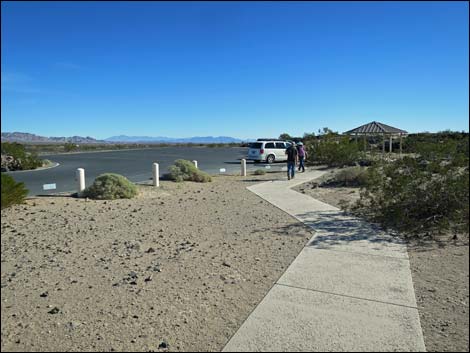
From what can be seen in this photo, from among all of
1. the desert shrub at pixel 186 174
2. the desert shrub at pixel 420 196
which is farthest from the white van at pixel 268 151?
the desert shrub at pixel 420 196

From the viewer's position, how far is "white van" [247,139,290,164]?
2874cm

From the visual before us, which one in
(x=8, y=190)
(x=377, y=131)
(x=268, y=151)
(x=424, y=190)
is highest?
(x=377, y=131)

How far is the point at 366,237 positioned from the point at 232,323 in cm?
384

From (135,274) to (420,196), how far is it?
18.1ft

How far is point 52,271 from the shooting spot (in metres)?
4.73

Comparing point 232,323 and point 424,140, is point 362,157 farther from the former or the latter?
point 232,323

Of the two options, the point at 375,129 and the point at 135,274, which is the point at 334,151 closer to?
the point at 375,129

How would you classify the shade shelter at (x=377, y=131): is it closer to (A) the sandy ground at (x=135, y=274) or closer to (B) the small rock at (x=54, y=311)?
(A) the sandy ground at (x=135, y=274)

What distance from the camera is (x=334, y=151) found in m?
23.6

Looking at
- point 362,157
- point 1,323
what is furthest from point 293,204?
point 362,157

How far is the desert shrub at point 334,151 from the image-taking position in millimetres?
22781

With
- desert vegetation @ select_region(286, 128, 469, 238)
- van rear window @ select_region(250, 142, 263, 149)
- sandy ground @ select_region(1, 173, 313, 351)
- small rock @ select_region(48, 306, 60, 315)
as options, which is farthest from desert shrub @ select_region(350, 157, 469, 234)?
van rear window @ select_region(250, 142, 263, 149)

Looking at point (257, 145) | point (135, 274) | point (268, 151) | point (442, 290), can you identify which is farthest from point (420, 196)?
point (257, 145)

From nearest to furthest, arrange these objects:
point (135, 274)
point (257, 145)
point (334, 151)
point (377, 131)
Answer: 1. point (135, 274)
2. point (334, 151)
3. point (377, 131)
4. point (257, 145)
